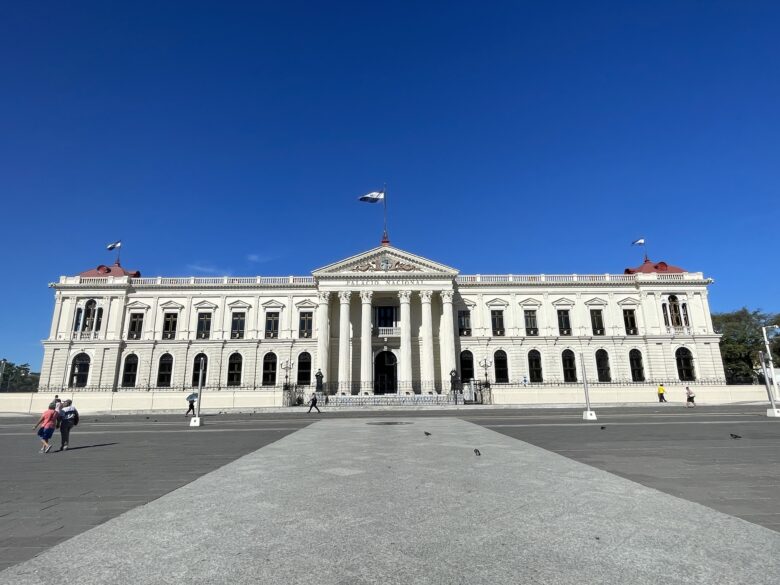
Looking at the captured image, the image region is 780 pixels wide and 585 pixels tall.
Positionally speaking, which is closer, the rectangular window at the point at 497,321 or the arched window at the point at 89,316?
the arched window at the point at 89,316

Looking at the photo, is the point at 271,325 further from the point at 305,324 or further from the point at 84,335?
the point at 84,335

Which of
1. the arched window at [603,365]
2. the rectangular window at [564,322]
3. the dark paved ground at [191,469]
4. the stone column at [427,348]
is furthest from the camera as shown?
the rectangular window at [564,322]

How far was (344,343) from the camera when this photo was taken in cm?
4088

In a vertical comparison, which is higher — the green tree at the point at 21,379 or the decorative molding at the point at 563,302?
the decorative molding at the point at 563,302

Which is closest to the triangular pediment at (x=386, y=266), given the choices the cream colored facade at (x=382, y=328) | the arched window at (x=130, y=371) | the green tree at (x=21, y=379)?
the cream colored facade at (x=382, y=328)

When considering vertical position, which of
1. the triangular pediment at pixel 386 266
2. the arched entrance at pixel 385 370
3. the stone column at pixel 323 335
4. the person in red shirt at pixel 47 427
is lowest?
the person in red shirt at pixel 47 427

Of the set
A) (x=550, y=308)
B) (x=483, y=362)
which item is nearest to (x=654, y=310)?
(x=550, y=308)

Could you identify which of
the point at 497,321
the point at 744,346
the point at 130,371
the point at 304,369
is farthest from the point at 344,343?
the point at 744,346

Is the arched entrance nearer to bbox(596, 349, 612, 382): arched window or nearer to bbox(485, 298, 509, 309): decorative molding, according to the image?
bbox(485, 298, 509, 309): decorative molding

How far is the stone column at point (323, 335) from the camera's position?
40.5m

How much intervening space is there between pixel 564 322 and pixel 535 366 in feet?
20.5

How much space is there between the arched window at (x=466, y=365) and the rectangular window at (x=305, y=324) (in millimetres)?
17057

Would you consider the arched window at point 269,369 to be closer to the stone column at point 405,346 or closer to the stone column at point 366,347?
the stone column at point 366,347

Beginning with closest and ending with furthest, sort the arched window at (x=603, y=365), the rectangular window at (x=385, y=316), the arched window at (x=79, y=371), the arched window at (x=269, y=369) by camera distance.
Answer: the arched window at (x=79, y=371)
the arched window at (x=269, y=369)
the arched window at (x=603, y=365)
the rectangular window at (x=385, y=316)
